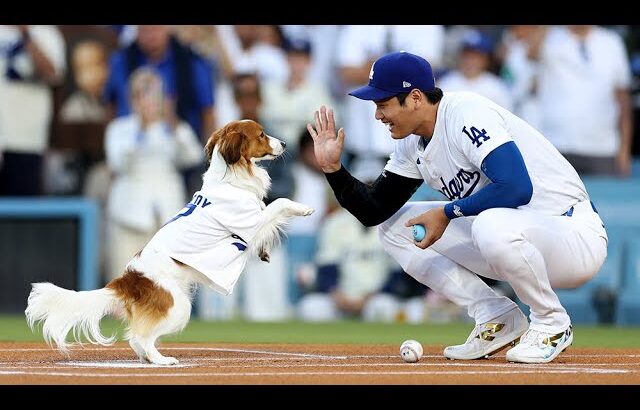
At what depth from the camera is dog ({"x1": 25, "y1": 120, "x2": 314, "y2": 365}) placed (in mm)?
6730

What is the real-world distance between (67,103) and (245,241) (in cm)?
657

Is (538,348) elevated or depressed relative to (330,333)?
elevated

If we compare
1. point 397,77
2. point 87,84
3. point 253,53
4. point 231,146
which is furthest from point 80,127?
point 397,77

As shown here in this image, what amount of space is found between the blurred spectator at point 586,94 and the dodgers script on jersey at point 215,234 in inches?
246

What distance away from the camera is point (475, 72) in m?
12.8

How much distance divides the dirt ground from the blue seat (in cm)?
426

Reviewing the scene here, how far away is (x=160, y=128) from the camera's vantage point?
1294cm

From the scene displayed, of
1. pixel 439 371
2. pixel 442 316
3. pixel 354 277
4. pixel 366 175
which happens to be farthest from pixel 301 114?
pixel 439 371

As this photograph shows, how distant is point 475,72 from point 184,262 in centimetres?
661

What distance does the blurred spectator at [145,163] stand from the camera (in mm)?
12914

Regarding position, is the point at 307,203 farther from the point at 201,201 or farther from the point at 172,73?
the point at 201,201

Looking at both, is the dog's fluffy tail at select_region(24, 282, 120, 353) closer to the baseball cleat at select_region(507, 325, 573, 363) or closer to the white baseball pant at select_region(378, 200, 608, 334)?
the white baseball pant at select_region(378, 200, 608, 334)

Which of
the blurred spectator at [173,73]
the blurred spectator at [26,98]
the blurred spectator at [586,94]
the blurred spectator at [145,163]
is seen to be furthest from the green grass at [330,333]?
the blurred spectator at [173,73]
